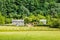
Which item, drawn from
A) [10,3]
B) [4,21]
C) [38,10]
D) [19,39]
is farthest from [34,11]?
[19,39]

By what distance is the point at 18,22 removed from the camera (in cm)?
3431

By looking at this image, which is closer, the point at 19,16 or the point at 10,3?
the point at 19,16

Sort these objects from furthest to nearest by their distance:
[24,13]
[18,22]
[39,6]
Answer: [39,6], [24,13], [18,22]

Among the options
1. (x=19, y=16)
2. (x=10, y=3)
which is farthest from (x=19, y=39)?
(x=10, y=3)

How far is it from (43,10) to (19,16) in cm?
707

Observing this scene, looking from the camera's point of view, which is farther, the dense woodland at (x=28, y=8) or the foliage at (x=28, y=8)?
the foliage at (x=28, y=8)

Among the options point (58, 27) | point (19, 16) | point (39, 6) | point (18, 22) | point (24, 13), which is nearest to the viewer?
point (58, 27)

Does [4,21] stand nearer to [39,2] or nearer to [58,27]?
[58,27]

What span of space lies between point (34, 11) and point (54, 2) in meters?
6.22

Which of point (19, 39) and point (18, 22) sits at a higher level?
point (19, 39)

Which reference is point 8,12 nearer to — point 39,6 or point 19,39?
point 39,6

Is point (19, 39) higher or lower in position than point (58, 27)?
higher

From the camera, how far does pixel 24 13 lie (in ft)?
147

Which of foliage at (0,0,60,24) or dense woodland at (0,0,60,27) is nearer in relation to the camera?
dense woodland at (0,0,60,27)
